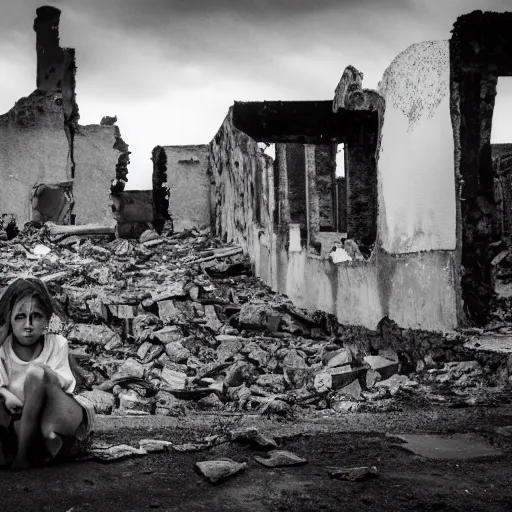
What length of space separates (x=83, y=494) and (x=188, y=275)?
9.08 meters

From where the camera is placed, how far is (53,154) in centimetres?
2292

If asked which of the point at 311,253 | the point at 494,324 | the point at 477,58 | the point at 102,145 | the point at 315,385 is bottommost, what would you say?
the point at 315,385

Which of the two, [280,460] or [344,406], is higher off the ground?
[280,460]

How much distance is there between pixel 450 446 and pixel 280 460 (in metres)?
1.04

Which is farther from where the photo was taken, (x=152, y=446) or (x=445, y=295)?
(x=445, y=295)

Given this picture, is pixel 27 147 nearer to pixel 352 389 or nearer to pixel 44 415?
pixel 352 389

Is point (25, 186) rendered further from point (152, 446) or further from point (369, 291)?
point (152, 446)

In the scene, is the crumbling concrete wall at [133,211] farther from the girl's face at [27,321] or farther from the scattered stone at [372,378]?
the girl's face at [27,321]

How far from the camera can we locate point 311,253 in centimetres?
884

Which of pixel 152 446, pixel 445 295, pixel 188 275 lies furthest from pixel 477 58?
pixel 188 275

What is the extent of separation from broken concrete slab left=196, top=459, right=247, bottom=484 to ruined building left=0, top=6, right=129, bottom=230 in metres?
18.8

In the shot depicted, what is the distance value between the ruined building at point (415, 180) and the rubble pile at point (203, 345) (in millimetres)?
533

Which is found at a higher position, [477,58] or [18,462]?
[477,58]

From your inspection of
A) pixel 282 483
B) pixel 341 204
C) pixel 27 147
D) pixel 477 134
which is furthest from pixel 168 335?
pixel 27 147
